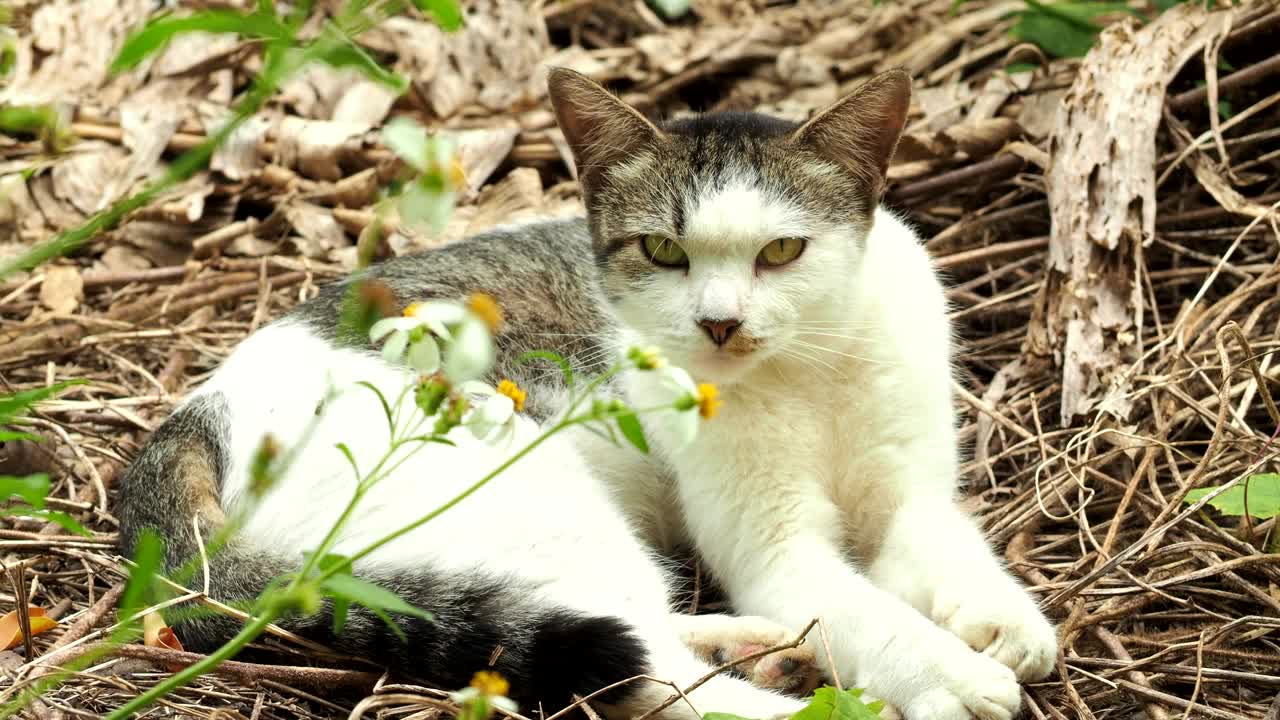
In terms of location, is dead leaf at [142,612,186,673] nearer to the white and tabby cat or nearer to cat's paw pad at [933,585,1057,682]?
the white and tabby cat

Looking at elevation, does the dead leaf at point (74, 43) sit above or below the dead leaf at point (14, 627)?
above

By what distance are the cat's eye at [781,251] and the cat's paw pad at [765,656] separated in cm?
84

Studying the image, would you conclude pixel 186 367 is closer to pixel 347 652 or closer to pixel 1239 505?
pixel 347 652

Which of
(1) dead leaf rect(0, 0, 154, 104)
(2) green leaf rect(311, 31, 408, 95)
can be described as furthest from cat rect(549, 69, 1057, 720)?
(1) dead leaf rect(0, 0, 154, 104)

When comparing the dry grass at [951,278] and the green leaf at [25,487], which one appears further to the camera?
the dry grass at [951,278]

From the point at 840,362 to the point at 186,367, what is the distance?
237 centimetres

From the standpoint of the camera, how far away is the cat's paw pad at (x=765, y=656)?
2385 millimetres

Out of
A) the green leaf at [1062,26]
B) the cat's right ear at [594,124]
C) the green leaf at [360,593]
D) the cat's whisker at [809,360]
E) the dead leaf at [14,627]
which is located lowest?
the dead leaf at [14,627]

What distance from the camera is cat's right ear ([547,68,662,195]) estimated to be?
9.07ft

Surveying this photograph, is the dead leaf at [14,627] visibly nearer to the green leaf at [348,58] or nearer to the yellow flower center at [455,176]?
the yellow flower center at [455,176]

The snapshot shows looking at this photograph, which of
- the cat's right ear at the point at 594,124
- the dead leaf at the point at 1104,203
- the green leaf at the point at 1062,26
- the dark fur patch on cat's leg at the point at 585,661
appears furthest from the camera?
the green leaf at the point at 1062,26

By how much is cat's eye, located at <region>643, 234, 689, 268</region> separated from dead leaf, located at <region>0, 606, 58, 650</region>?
1606 millimetres

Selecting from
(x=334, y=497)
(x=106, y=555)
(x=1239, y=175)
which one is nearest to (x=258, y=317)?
(x=106, y=555)

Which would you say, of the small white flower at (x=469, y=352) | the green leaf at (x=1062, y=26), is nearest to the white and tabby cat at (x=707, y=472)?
the small white flower at (x=469, y=352)
